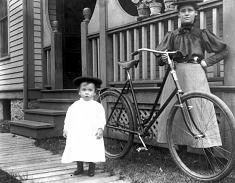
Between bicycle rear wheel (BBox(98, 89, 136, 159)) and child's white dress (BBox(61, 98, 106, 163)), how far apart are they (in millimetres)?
547

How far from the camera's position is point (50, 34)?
771 cm

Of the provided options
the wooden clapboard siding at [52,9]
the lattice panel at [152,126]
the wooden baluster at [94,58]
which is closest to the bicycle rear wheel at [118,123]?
the lattice panel at [152,126]

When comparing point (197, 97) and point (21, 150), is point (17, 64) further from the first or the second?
point (197, 97)

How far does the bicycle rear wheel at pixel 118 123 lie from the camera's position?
14.0 ft

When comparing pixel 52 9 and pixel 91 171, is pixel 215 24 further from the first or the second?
pixel 52 9

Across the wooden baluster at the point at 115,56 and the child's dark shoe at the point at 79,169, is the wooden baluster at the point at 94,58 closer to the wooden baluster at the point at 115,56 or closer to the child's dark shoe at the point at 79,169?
the wooden baluster at the point at 115,56

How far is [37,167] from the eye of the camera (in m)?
4.18

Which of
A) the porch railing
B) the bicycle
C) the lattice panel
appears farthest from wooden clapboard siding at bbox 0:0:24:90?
the bicycle

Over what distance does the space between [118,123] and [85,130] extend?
32.9 inches

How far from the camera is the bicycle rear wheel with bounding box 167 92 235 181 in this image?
3160mm

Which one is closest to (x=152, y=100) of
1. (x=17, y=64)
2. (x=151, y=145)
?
(x=151, y=145)

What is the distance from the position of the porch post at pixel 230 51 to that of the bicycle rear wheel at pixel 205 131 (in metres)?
0.20

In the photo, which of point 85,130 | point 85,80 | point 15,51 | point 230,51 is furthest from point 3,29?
point 230,51

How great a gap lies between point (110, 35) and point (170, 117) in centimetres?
245
